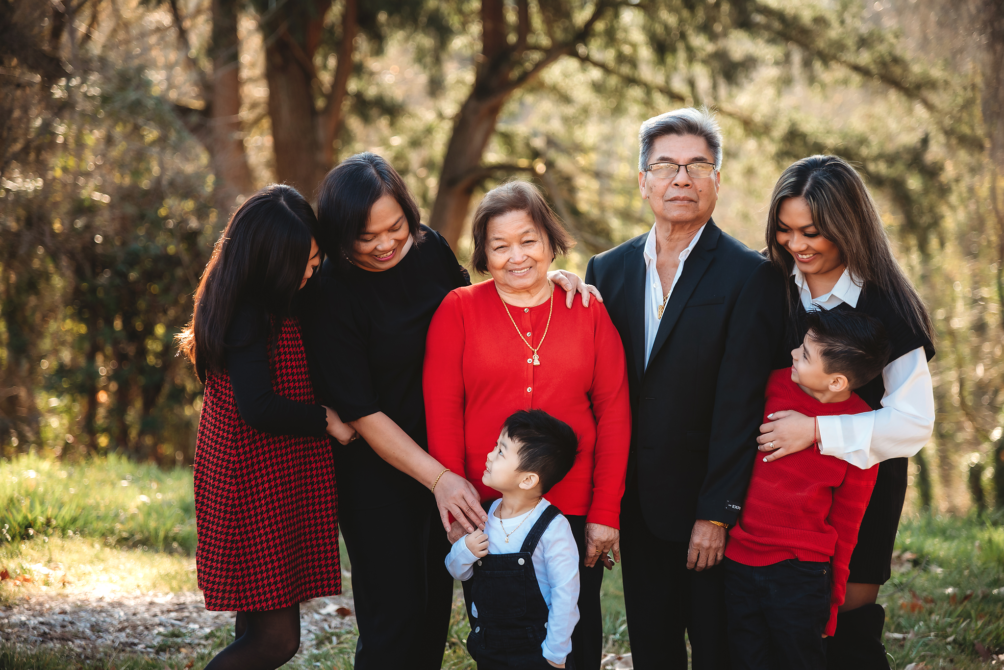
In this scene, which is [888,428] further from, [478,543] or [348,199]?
[348,199]

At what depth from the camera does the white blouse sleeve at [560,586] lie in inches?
83.6

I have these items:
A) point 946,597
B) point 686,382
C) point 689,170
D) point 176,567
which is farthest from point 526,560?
point 946,597

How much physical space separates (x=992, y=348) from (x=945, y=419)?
2.46 m

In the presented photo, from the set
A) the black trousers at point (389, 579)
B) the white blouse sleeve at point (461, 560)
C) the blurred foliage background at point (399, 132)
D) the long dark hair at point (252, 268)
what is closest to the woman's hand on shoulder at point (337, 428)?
the black trousers at point (389, 579)

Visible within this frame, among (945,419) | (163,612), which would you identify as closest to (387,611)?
(163,612)

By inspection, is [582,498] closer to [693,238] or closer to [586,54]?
[693,238]

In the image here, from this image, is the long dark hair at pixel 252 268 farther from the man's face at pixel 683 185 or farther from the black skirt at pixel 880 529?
the black skirt at pixel 880 529

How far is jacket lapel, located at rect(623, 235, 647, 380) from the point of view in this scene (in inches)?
100.0

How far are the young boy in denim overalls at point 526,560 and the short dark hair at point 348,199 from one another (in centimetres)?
79

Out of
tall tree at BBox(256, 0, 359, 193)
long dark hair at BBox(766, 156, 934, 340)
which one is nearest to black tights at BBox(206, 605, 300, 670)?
long dark hair at BBox(766, 156, 934, 340)

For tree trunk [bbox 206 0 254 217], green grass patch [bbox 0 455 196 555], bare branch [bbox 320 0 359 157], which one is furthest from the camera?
bare branch [bbox 320 0 359 157]

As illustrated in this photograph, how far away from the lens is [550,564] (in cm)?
218

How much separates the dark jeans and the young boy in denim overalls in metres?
0.56

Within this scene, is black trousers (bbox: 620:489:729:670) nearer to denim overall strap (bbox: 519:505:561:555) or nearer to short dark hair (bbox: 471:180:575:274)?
denim overall strap (bbox: 519:505:561:555)
